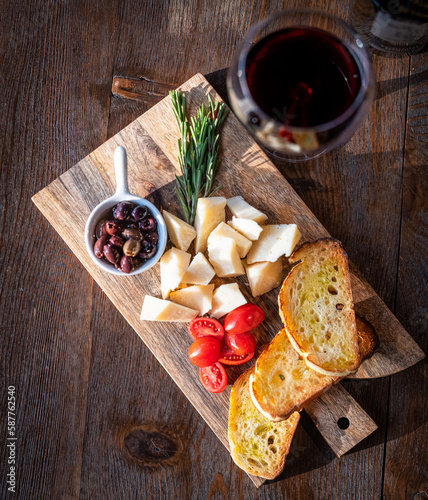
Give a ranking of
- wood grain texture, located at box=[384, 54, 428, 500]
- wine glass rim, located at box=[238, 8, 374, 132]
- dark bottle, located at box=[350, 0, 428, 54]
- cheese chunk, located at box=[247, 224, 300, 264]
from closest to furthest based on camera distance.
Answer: wine glass rim, located at box=[238, 8, 374, 132]
dark bottle, located at box=[350, 0, 428, 54]
cheese chunk, located at box=[247, 224, 300, 264]
wood grain texture, located at box=[384, 54, 428, 500]

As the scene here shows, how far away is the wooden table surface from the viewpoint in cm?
169

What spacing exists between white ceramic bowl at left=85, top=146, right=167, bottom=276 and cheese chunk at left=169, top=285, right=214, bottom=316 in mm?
169

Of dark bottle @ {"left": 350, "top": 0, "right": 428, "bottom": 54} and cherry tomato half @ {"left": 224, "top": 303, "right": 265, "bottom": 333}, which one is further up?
dark bottle @ {"left": 350, "top": 0, "right": 428, "bottom": 54}

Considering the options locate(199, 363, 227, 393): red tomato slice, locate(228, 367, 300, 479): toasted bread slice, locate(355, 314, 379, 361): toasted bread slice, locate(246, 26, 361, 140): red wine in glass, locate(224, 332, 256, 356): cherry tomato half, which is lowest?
locate(228, 367, 300, 479): toasted bread slice

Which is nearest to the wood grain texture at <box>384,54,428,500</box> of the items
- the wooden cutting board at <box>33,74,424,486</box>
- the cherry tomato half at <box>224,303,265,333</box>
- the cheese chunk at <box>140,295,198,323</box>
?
the wooden cutting board at <box>33,74,424,486</box>

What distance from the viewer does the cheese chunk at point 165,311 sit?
1.56 meters

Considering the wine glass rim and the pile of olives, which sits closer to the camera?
the wine glass rim

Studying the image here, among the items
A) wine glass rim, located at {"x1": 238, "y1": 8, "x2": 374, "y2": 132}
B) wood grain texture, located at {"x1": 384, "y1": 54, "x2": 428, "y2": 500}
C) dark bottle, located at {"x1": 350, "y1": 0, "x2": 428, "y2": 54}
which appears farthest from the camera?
wood grain texture, located at {"x1": 384, "y1": 54, "x2": 428, "y2": 500}

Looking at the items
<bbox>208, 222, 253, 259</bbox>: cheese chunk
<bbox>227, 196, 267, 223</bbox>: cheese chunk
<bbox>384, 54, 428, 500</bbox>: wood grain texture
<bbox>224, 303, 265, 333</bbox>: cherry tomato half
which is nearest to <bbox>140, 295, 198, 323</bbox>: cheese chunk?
<bbox>224, 303, 265, 333</bbox>: cherry tomato half

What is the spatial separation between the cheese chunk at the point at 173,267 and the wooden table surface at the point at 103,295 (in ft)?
0.97

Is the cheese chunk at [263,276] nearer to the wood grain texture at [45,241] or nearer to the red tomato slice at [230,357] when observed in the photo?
the red tomato slice at [230,357]

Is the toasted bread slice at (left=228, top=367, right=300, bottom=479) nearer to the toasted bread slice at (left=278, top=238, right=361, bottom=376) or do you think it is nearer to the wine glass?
the toasted bread slice at (left=278, top=238, right=361, bottom=376)

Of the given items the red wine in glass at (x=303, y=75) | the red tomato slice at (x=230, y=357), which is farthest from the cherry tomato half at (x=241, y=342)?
the red wine in glass at (x=303, y=75)

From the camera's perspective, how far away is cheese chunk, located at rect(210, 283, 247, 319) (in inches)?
61.9
